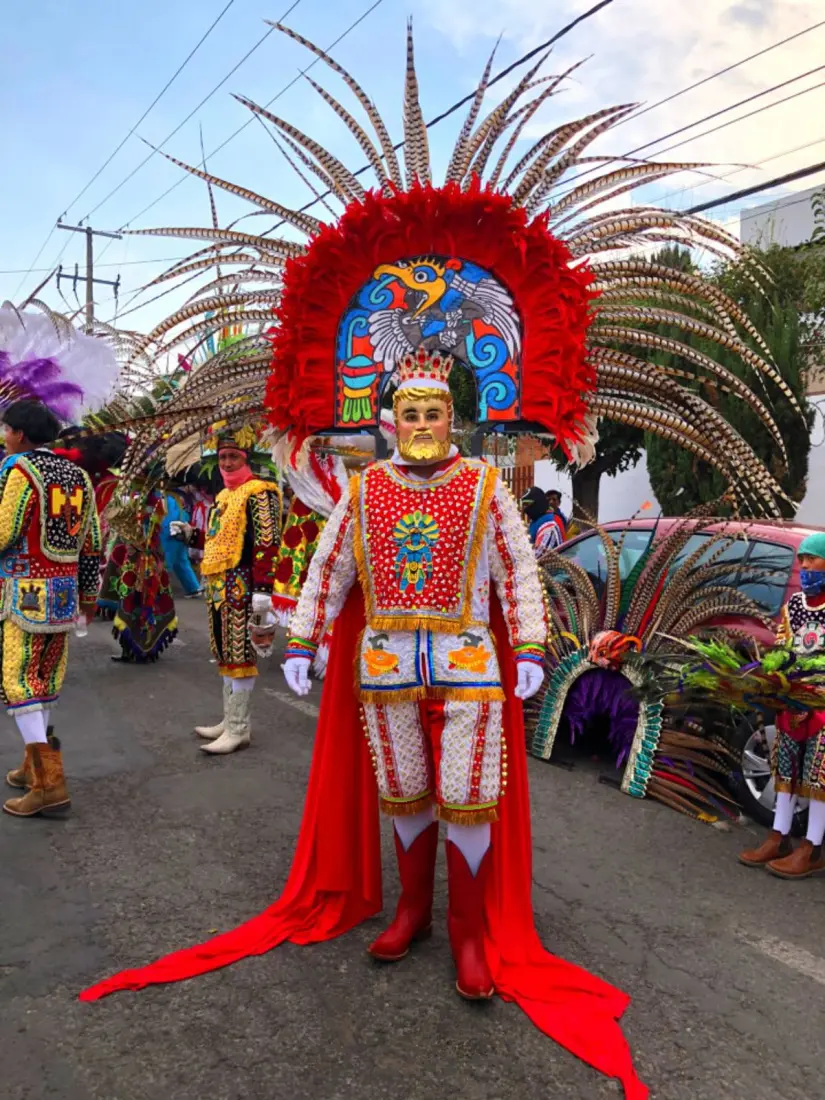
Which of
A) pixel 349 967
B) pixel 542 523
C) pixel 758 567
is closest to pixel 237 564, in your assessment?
pixel 349 967

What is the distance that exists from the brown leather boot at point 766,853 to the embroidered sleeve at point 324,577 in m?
2.22

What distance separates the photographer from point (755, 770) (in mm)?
4246

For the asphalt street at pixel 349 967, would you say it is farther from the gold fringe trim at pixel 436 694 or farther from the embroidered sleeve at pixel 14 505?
the embroidered sleeve at pixel 14 505

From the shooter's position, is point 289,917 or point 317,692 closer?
point 289,917

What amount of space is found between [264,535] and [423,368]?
225cm

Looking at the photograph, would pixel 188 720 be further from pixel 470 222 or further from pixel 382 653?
pixel 470 222

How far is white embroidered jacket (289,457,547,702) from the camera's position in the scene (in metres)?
2.71

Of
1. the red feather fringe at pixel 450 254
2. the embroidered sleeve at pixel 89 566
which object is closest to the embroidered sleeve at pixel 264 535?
the embroidered sleeve at pixel 89 566

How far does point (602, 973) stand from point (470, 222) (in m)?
2.53

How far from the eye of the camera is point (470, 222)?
2.95m

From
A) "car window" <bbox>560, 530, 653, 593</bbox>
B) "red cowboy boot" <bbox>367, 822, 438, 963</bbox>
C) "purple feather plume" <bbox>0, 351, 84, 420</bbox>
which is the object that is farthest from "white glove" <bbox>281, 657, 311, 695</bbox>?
"purple feather plume" <bbox>0, 351, 84, 420</bbox>

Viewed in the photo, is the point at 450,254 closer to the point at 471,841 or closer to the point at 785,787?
the point at 471,841

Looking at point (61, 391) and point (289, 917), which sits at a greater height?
point (61, 391)

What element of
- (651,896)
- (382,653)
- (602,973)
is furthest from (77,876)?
(651,896)
